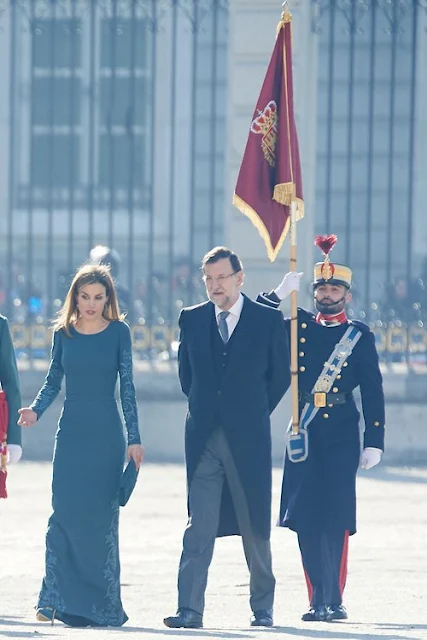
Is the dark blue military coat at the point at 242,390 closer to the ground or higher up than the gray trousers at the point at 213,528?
higher up

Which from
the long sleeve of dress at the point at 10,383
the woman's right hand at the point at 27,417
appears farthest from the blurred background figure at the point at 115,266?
the woman's right hand at the point at 27,417

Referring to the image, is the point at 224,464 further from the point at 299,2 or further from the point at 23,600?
the point at 299,2

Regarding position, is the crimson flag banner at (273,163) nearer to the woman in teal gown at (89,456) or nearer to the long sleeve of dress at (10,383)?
the woman in teal gown at (89,456)

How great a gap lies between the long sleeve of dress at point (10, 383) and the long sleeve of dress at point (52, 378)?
9 centimetres

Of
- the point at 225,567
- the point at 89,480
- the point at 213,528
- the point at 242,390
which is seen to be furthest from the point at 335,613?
the point at 225,567

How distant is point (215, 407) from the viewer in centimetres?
727

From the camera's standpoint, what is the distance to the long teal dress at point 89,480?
7242mm

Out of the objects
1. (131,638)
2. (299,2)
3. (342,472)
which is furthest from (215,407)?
(299,2)

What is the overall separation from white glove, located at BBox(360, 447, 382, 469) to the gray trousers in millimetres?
579

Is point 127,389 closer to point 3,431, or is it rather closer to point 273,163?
point 3,431

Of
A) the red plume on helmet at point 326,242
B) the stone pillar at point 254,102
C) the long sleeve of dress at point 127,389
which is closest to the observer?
the long sleeve of dress at point 127,389

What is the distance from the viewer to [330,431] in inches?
303

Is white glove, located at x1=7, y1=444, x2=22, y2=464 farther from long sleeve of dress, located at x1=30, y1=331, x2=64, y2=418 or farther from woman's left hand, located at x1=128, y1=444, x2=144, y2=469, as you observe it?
woman's left hand, located at x1=128, y1=444, x2=144, y2=469

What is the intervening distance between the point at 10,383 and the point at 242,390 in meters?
0.96
